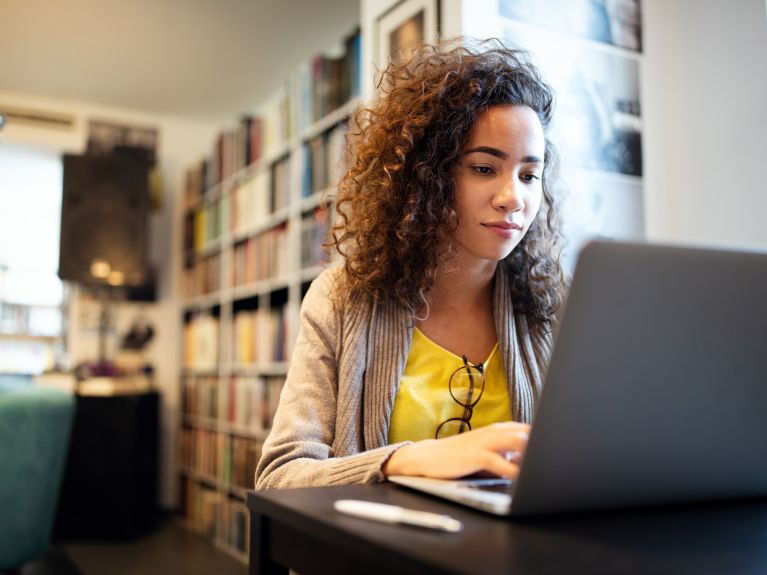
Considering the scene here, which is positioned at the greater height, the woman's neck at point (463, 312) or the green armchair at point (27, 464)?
the woman's neck at point (463, 312)

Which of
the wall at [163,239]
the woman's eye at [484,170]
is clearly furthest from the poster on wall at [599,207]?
the wall at [163,239]

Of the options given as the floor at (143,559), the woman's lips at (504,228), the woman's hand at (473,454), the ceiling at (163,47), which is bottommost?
the floor at (143,559)

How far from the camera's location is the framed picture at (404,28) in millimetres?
1771

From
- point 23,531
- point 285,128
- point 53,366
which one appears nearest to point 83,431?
point 53,366

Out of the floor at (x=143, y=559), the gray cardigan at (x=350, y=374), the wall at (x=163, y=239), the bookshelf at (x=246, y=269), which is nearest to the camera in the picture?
the gray cardigan at (x=350, y=374)

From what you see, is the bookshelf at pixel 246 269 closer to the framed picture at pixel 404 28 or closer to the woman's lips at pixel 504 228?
the framed picture at pixel 404 28

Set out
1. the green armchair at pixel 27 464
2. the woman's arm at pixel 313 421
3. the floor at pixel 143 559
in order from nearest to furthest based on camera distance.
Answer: the woman's arm at pixel 313 421, the green armchair at pixel 27 464, the floor at pixel 143 559

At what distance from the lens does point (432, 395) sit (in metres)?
1.18

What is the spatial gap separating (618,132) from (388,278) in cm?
93

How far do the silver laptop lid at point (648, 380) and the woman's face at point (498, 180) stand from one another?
53cm

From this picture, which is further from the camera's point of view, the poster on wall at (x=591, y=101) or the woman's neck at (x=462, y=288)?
the poster on wall at (x=591, y=101)

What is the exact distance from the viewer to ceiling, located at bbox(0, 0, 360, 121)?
337 cm

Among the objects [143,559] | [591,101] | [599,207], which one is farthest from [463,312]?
[143,559]

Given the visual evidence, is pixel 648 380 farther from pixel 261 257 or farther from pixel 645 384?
pixel 261 257
